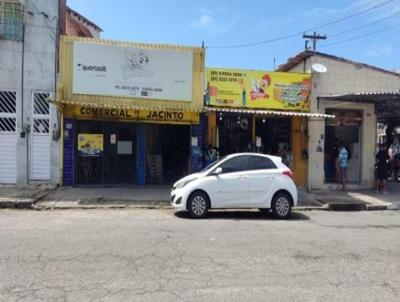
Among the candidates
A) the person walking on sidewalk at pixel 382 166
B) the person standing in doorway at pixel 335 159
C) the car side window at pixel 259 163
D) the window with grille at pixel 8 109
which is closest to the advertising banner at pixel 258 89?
the person standing in doorway at pixel 335 159

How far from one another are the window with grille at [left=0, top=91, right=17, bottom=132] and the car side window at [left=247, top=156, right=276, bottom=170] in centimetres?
922

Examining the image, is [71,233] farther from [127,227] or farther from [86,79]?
[86,79]

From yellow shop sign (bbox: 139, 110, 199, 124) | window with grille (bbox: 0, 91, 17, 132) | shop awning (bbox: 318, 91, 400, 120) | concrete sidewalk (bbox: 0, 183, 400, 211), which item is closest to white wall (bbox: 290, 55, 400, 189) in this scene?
shop awning (bbox: 318, 91, 400, 120)

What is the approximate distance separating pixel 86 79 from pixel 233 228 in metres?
9.25

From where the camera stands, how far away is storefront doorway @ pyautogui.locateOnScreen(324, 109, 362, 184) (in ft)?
66.7

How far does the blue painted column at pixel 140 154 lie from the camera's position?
1867 centimetres

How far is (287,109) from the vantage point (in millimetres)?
19594

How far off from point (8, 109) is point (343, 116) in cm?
1274

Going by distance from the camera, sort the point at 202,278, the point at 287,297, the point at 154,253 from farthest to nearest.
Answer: the point at 154,253 < the point at 202,278 < the point at 287,297

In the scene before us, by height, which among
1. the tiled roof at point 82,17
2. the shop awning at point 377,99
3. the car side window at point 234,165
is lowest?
the car side window at point 234,165

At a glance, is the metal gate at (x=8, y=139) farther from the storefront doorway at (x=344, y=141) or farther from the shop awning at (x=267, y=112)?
the storefront doorway at (x=344, y=141)

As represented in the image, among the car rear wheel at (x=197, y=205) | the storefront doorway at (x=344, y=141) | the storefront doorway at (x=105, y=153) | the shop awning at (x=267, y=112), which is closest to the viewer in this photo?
the car rear wheel at (x=197, y=205)

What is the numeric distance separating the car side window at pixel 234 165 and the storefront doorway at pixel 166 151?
A: 6.04 meters

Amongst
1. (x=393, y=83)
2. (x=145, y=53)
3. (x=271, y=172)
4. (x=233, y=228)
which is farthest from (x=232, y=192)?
(x=393, y=83)
